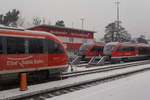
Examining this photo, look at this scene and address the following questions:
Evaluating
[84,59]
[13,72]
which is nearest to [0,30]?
[13,72]

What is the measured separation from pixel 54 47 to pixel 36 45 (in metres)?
1.34

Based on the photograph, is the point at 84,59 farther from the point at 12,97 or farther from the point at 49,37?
the point at 12,97

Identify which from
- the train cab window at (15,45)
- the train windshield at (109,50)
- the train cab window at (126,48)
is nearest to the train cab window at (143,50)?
the train cab window at (126,48)

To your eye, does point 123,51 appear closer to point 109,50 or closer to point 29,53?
point 109,50

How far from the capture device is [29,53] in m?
10.6

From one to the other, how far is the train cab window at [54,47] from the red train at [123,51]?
15.4m

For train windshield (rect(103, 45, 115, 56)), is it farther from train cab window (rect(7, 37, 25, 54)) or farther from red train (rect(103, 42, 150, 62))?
train cab window (rect(7, 37, 25, 54))

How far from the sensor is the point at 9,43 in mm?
9797

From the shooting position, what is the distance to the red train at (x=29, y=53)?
955cm

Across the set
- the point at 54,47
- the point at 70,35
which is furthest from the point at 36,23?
the point at 54,47

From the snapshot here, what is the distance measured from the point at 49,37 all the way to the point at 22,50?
82.5 inches

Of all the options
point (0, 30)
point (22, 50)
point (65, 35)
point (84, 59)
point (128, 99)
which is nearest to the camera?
point (128, 99)

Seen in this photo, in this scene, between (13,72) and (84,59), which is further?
(84,59)

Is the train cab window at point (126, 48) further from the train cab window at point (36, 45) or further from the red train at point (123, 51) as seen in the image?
the train cab window at point (36, 45)
